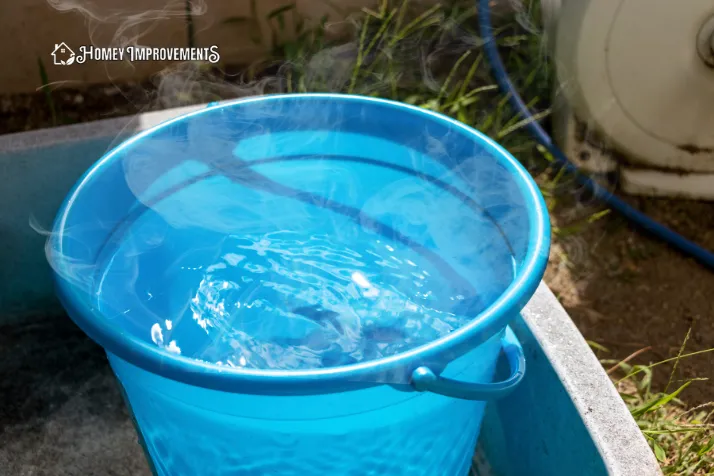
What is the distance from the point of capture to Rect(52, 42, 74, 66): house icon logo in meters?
2.21

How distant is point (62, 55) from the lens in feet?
7.37

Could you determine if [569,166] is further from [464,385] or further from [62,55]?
[62,55]

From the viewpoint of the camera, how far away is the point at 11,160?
1.51 metres

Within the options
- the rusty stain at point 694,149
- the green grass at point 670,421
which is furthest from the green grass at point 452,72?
the green grass at point 670,421

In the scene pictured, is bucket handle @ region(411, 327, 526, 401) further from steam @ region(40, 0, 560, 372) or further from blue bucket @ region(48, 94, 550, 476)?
steam @ region(40, 0, 560, 372)

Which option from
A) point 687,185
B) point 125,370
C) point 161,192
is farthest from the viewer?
point 687,185

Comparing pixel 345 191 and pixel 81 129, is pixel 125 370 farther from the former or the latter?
pixel 81 129

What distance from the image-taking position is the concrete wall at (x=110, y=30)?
211cm

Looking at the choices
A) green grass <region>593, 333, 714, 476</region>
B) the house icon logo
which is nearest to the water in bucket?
green grass <region>593, 333, 714, 476</region>

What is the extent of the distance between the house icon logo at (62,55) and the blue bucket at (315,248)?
121 centimetres

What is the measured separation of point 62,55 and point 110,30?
20cm

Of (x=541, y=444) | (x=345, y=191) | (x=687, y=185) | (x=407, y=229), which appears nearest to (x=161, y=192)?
(x=345, y=191)

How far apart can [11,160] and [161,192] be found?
1.64ft

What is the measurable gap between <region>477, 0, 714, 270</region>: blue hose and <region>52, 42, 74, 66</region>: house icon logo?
1.28 m
